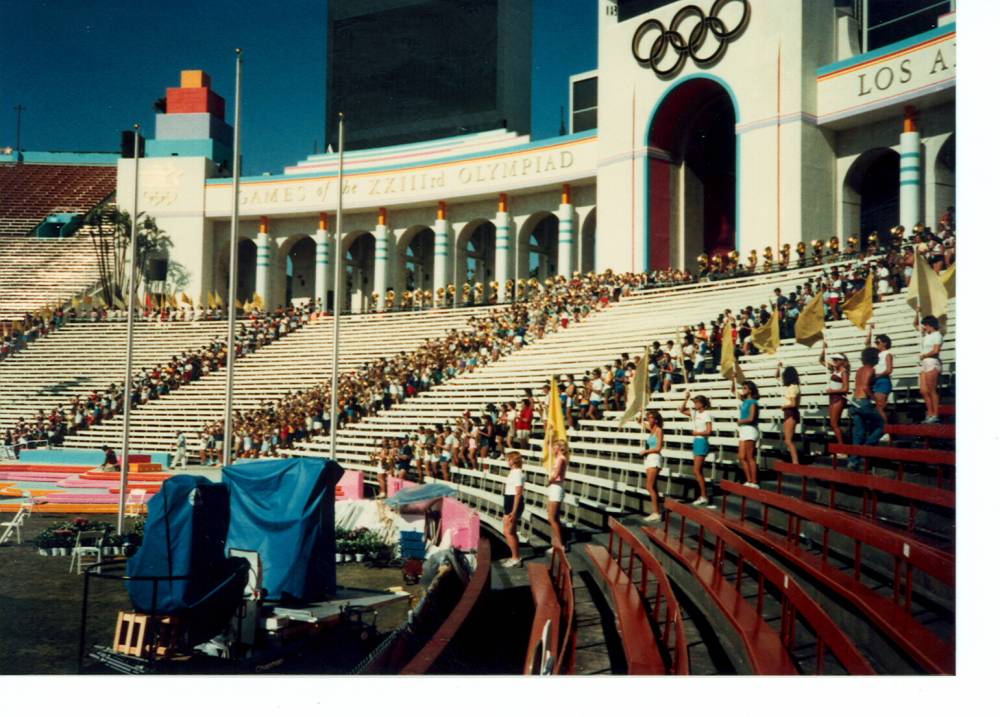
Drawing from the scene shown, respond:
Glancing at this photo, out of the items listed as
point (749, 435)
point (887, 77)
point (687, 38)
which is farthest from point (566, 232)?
point (749, 435)

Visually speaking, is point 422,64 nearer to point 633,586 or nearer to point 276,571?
point 276,571

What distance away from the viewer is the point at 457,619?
6332 millimetres

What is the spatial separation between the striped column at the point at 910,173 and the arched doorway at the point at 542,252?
14655mm

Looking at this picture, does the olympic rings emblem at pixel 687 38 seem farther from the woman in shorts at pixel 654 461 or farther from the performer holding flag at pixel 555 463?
the woman in shorts at pixel 654 461

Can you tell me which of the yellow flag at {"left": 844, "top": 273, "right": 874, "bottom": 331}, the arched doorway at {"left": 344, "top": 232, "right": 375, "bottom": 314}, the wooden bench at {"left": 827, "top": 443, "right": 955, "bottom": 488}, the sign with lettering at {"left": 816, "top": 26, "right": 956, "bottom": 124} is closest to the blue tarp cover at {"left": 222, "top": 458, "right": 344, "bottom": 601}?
the wooden bench at {"left": 827, "top": 443, "right": 955, "bottom": 488}

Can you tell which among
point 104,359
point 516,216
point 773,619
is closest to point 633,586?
point 773,619

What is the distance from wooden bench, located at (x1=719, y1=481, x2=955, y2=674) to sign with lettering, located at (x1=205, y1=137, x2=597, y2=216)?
23.6 metres

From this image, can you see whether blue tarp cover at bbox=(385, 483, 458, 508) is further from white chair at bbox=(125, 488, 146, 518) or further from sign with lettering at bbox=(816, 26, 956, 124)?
sign with lettering at bbox=(816, 26, 956, 124)

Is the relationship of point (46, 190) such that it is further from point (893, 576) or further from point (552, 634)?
point (893, 576)

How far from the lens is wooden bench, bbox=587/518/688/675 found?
5613 millimetres

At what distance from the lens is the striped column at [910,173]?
21484 mm

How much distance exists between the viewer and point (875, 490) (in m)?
7.50

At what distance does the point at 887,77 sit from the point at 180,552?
2009cm
